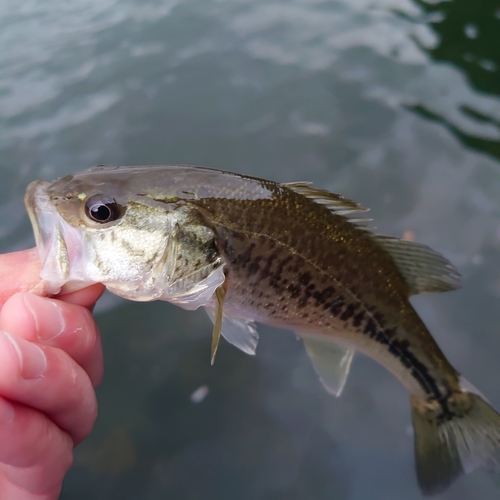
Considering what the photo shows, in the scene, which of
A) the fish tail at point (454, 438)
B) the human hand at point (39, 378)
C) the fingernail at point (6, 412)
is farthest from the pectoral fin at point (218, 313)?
the fish tail at point (454, 438)

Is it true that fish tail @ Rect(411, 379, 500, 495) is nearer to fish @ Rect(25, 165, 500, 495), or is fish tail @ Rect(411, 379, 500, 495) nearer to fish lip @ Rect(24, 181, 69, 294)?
fish @ Rect(25, 165, 500, 495)

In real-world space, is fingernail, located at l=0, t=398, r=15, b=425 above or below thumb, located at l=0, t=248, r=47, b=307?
below

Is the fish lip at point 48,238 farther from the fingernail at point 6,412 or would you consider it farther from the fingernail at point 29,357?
the fingernail at point 6,412

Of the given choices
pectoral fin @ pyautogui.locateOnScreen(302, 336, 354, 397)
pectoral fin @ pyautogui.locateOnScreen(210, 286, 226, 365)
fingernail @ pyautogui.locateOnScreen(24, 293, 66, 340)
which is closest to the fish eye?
fingernail @ pyautogui.locateOnScreen(24, 293, 66, 340)

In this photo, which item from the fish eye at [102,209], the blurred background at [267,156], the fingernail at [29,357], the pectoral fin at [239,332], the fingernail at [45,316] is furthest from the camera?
the blurred background at [267,156]

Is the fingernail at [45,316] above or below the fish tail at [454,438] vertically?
above

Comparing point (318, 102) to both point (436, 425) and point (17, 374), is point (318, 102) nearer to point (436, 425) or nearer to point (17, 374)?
point (436, 425)

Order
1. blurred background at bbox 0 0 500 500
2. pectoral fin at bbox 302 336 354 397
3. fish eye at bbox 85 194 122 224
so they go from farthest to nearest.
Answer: blurred background at bbox 0 0 500 500
pectoral fin at bbox 302 336 354 397
fish eye at bbox 85 194 122 224
